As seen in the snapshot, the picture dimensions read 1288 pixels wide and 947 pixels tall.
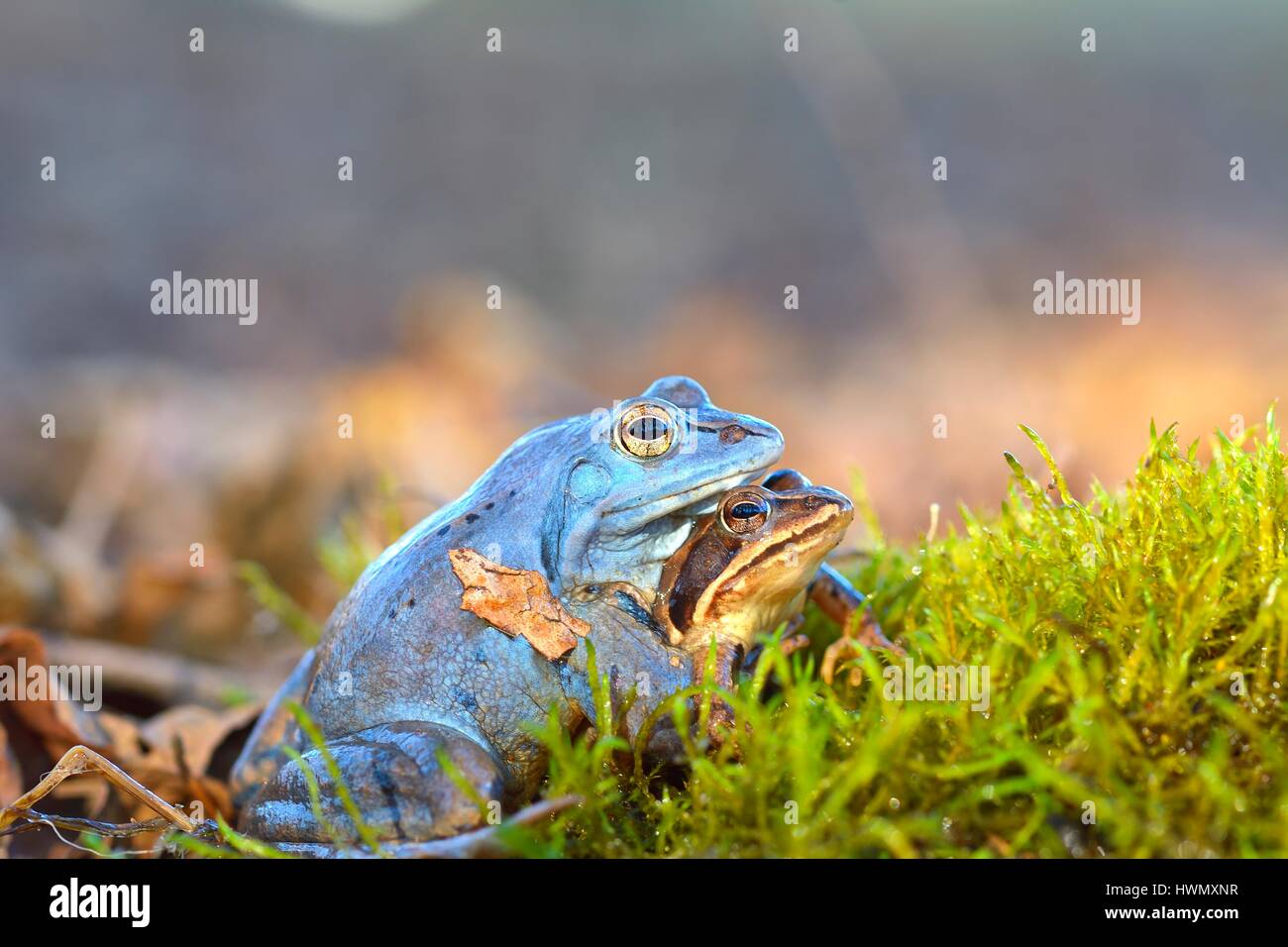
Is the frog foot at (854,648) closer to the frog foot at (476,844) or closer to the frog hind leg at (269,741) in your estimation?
the frog foot at (476,844)

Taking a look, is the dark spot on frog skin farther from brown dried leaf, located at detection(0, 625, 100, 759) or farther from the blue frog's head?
brown dried leaf, located at detection(0, 625, 100, 759)

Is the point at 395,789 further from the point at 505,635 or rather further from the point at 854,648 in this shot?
the point at 854,648

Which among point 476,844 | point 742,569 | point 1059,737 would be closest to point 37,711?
point 476,844

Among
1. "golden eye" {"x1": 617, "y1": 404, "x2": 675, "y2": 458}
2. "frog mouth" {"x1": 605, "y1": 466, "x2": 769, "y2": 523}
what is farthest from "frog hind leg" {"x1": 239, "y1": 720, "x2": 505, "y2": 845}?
"golden eye" {"x1": 617, "y1": 404, "x2": 675, "y2": 458}

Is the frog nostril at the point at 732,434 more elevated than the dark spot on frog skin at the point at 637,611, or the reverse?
the frog nostril at the point at 732,434

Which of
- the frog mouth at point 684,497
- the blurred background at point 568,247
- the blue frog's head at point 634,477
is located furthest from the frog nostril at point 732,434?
the blurred background at point 568,247

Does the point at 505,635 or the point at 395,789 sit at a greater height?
the point at 505,635
